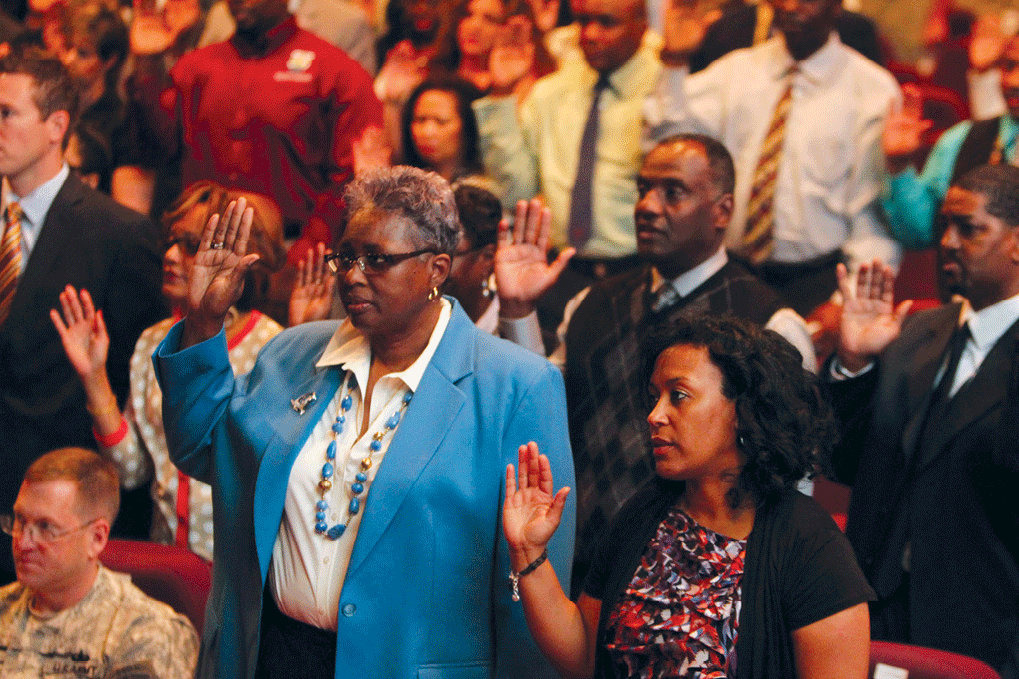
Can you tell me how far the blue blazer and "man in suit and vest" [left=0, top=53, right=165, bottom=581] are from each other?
1380 millimetres

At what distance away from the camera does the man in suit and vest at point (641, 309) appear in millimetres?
2877

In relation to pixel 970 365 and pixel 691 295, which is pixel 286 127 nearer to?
pixel 691 295

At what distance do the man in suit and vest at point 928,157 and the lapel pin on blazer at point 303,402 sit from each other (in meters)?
2.14

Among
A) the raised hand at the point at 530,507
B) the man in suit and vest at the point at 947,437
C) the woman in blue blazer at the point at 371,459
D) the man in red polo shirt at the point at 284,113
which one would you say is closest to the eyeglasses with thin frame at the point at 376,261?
the woman in blue blazer at the point at 371,459

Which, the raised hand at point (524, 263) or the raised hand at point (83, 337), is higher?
the raised hand at point (524, 263)

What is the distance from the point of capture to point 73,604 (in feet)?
8.45

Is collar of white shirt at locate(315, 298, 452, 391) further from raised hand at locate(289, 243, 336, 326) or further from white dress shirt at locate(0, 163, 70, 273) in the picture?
white dress shirt at locate(0, 163, 70, 273)

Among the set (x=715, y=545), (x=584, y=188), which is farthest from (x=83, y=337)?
(x=715, y=545)

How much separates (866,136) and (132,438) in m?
2.40

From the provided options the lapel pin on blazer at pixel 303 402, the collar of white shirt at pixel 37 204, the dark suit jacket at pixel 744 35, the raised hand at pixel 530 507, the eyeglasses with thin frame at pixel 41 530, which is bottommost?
the eyeglasses with thin frame at pixel 41 530

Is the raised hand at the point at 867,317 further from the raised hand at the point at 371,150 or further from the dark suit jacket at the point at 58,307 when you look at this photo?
the dark suit jacket at the point at 58,307

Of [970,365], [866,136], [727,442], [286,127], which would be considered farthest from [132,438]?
[866,136]

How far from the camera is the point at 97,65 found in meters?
4.86

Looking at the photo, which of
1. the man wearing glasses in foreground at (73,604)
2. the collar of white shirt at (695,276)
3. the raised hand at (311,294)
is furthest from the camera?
the raised hand at (311,294)
